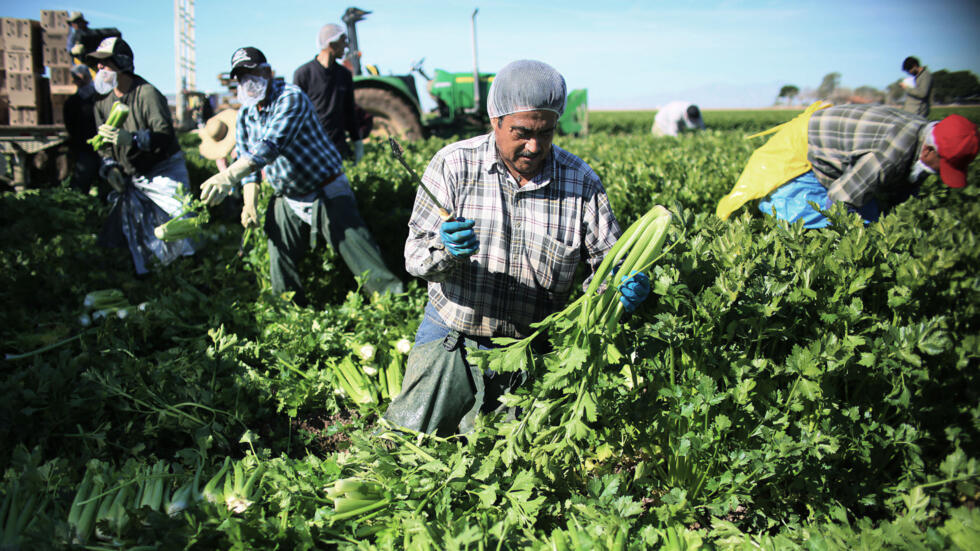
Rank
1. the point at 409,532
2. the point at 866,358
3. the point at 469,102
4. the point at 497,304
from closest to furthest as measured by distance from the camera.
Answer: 1. the point at 409,532
2. the point at 866,358
3. the point at 497,304
4. the point at 469,102

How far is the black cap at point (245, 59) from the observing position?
3816mm

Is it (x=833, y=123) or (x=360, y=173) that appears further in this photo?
(x=360, y=173)

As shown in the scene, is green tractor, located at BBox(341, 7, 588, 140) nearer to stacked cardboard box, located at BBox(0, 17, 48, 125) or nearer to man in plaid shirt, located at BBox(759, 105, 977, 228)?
man in plaid shirt, located at BBox(759, 105, 977, 228)

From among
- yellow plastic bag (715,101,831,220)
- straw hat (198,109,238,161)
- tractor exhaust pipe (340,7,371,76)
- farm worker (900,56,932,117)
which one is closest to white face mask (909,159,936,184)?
yellow plastic bag (715,101,831,220)

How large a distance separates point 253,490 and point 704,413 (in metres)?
1.65

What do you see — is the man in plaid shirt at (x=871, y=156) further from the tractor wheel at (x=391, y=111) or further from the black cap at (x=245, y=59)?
the tractor wheel at (x=391, y=111)

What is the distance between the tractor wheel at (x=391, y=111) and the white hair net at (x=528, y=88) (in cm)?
944

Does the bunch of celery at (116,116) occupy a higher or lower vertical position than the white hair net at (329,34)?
lower

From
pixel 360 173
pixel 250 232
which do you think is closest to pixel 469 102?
→ pixel 360 173

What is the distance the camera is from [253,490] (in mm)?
1968

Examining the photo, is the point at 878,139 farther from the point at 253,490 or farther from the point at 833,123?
the point at 253,490

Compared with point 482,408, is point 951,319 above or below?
above

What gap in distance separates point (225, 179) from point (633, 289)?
9.95ft

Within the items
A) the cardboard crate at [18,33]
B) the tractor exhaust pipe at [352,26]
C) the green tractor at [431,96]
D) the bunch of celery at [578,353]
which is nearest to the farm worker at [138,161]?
the green tractor at [431,96]
